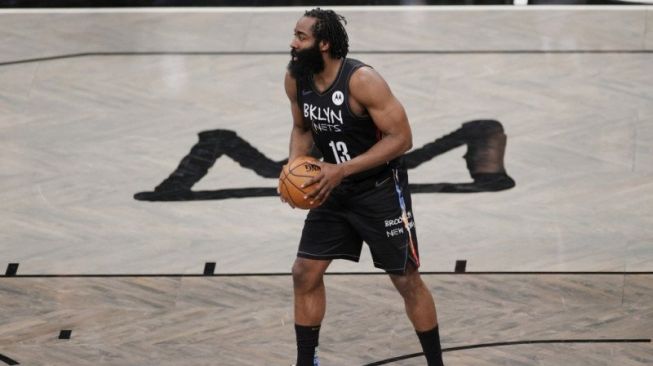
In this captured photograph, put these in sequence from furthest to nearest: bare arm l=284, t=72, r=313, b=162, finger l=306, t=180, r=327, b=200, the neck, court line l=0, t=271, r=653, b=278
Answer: court line l=0, t=271, r=653, b=278 < bare arm l=284, t=72, r=313, b=162 < the neck < finger l=306, t=180, r=327, b=200

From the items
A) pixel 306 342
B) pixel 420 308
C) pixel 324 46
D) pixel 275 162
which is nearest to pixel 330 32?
pixel 324 46

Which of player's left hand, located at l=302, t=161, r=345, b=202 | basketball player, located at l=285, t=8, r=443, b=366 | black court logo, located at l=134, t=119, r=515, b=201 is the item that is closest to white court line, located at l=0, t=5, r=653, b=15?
black court logo, located at l=134, t=119, r=515, b=201

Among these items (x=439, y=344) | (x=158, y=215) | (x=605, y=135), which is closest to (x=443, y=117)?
(x=605, y=135)

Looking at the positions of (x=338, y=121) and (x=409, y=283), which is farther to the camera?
(x=409, y=283)

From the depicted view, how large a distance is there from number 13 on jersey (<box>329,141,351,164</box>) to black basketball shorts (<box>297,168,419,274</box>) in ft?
0.37

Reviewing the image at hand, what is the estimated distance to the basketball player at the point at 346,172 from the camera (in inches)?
251

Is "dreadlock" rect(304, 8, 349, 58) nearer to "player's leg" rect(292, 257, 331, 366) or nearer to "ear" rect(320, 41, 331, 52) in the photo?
"ear" rect(320, 41, 331, 52)

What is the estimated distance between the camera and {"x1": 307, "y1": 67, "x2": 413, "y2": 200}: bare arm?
6332 millimetres

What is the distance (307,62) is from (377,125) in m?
0.40

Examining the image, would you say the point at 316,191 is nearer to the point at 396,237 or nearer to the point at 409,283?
the point at 396,237

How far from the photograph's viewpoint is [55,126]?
10359 mm

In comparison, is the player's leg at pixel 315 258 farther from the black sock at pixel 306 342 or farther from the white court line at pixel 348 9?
the white court line at pixel 348 9

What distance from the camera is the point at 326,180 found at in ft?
20.7

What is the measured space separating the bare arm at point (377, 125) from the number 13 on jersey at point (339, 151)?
115 mm
